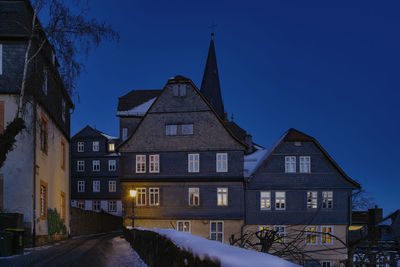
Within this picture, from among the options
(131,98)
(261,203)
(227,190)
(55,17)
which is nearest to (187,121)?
(227,190)

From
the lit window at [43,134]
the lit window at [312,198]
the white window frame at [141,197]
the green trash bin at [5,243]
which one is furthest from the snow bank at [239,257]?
the lit window at [312,198]

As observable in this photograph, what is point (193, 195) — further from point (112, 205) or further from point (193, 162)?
point (112, 205)

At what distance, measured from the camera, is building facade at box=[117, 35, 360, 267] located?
3081 cm

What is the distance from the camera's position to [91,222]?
37812 millimetres

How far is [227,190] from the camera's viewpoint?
31.0 m

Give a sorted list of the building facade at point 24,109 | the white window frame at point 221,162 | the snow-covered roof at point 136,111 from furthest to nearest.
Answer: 1. the snow-covered roof at point 136,111
2. the white window frame at point 221,162
3. the building facade at point 24,109

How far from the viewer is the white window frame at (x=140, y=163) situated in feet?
104

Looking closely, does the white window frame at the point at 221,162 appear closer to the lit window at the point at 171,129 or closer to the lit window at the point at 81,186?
the lit window at the point at 171,129

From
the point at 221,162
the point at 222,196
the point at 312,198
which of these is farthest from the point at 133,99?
the point at 312,198

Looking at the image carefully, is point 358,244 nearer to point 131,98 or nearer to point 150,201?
point 150,201

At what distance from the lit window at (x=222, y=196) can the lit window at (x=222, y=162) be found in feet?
4.78

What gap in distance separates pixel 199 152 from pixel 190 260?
2647 centimetres

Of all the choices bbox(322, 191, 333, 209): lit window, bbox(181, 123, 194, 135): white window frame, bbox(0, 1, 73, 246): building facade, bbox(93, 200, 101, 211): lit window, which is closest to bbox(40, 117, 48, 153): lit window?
bbox(0, 1, 73, 246): building facade

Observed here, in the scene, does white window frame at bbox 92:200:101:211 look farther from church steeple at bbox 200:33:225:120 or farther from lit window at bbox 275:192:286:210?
lit window at bbox 275:192:286:210
